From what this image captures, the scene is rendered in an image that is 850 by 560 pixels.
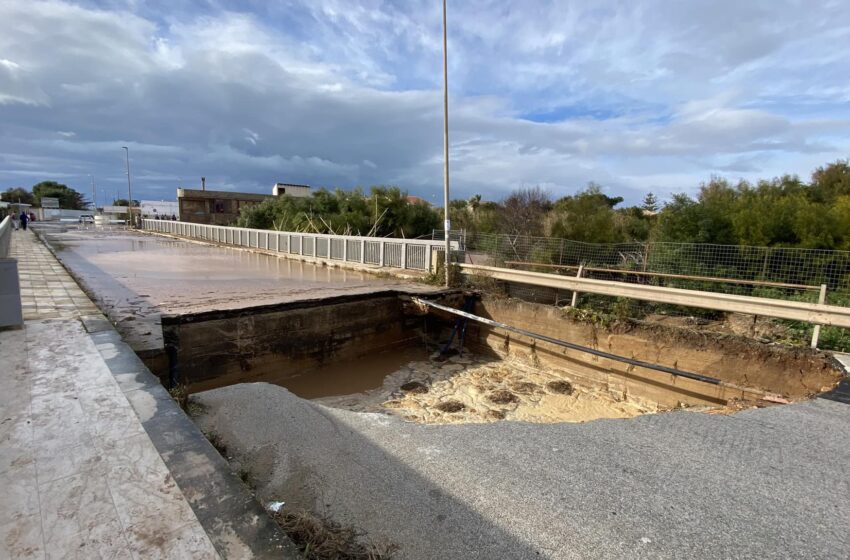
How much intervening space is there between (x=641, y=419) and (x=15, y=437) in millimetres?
5621

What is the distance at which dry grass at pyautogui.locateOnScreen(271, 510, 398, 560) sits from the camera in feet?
8.16

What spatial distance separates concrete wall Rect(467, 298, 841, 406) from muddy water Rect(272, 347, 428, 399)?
257 centimetres

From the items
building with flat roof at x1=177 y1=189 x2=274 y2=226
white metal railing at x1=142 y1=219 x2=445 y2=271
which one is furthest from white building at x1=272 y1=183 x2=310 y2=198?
white metal railing at x1=142 y1=219 x2=445 y2=271

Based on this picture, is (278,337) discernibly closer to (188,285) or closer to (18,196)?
(188,285)

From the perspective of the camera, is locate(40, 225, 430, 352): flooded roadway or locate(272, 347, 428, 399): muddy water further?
locate(272, 347, 428, 399): muddy water

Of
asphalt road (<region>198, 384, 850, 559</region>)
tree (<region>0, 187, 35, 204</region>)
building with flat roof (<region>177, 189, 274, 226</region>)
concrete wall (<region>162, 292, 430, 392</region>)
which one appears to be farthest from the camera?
tree (<region>0, 187, 35, 204</region>)

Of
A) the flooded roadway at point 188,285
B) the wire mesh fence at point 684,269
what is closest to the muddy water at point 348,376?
the flooded roadway at point 188,285

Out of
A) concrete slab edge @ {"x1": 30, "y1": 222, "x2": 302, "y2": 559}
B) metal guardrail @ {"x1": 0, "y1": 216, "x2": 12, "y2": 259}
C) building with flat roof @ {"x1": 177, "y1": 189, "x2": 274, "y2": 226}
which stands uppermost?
building with flat roof @ {"x1": 177, "y1": 189, "x2": 274, "y2": 226}

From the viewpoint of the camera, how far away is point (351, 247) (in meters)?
19.2

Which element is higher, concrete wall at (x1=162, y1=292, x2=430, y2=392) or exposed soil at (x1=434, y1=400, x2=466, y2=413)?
concrete wall at (x1=162, y1=292, x2=430, y2=392)

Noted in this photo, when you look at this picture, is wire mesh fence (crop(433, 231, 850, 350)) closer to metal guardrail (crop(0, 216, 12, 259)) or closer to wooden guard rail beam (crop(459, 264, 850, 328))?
wooden guard rail beam (crop(459, 264, 850, 328))

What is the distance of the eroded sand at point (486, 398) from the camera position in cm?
774

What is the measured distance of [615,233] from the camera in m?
20.3

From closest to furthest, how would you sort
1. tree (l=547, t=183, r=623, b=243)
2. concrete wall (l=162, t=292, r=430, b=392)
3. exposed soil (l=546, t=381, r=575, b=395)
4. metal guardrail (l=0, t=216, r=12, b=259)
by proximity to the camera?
1. concrete wall (l=162, t=292, r=430, b=392)
2. exposed soil (l=546, t=381, r=575, b=395)
3. metal guardrail (l=0, t=216, r=12, b=259)
4. tree (l=547, t=183, r=623, b=243)
